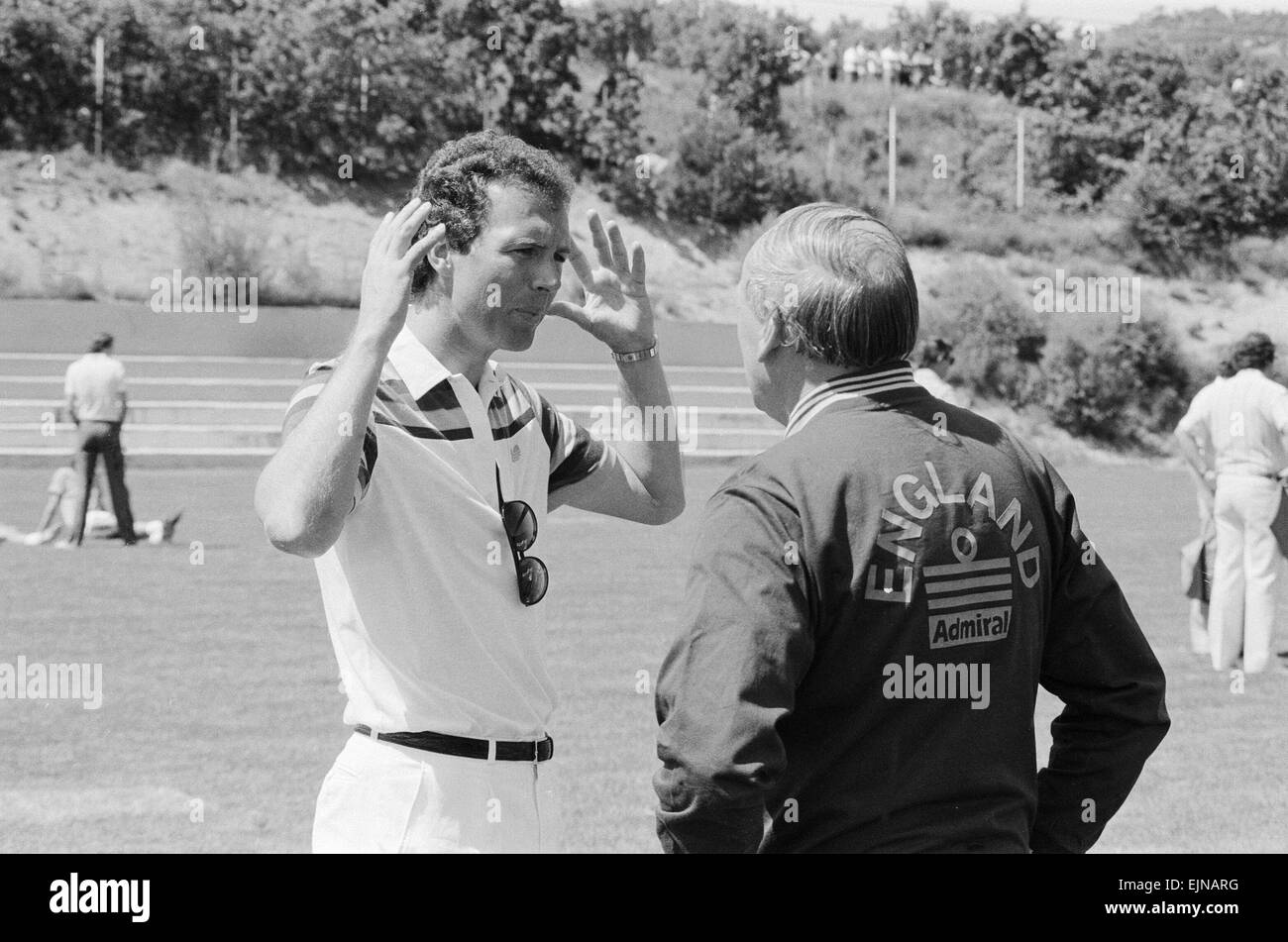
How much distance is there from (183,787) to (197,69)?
39.5 m

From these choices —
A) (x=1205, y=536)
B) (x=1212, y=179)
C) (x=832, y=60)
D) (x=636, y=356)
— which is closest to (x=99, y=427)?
(x=1205, y=536)

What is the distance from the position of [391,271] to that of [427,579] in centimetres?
53

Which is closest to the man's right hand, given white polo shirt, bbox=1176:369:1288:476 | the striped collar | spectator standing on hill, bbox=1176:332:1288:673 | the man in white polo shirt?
the man in white polo shirt

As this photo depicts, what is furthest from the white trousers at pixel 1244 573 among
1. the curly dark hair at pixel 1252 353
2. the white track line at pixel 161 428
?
the white track line at pixel 161 428

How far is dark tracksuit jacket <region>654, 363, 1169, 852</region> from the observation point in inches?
85.0

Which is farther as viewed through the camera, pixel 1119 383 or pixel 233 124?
pixel 233 124

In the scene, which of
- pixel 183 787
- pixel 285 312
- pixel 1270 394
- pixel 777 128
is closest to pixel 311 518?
pixel 183 787

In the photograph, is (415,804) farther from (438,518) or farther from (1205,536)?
(1205,536)

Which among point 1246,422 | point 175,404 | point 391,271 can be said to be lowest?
point 175,404

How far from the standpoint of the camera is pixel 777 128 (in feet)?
163

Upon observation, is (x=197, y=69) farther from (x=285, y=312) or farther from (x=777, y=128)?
(x=777, y=128)

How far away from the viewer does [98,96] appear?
1636 inches

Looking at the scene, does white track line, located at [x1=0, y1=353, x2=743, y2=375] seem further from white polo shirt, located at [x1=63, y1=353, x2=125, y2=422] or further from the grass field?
the grass field

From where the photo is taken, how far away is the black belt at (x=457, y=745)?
2.62m
